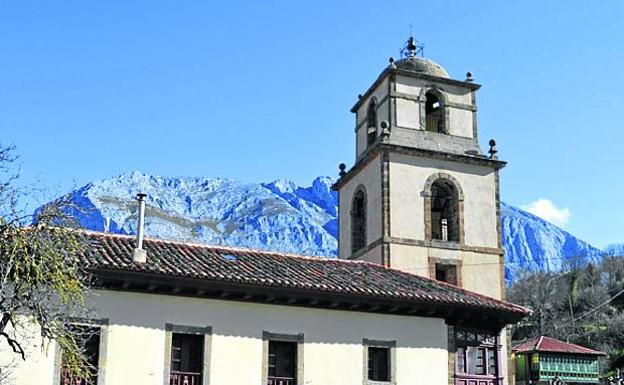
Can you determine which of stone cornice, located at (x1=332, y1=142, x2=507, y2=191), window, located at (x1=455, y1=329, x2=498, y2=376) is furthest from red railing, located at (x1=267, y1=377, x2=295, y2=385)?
stone cornice, located at (x1=332, y1=142, x2=507, y2=191)

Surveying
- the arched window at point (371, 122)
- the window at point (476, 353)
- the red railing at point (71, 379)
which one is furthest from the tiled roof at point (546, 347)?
the red railing at point (71, 379)

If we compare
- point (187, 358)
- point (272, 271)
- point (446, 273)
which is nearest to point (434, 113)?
point (446, 273)

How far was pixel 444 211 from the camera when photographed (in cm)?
2967

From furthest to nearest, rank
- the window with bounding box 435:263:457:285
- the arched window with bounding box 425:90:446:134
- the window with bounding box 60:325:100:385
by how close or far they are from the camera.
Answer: the arched window with bounding box 425:90:446:134 → the window with bounding box 435:263:457:285 → the window with bounding box 60:325:100:385

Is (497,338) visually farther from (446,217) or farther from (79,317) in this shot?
(79,317)

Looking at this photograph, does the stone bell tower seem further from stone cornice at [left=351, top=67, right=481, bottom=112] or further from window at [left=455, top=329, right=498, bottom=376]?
window at [left=455, top=329, right=498, bottom=376]

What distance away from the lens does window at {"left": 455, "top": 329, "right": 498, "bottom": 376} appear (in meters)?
23.3

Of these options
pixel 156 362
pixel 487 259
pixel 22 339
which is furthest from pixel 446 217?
pixel 22 339

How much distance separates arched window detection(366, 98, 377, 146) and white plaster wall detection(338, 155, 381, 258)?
113 centimetres

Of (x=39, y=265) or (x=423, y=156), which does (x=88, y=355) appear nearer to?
(x=39, y=265)

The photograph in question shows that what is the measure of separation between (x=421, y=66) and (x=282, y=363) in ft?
43.1

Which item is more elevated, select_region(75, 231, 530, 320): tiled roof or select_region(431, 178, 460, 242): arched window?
select_region(431, 178, 460, 242): arched window

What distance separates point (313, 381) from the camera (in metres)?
21.4

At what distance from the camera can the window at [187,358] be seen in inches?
801
